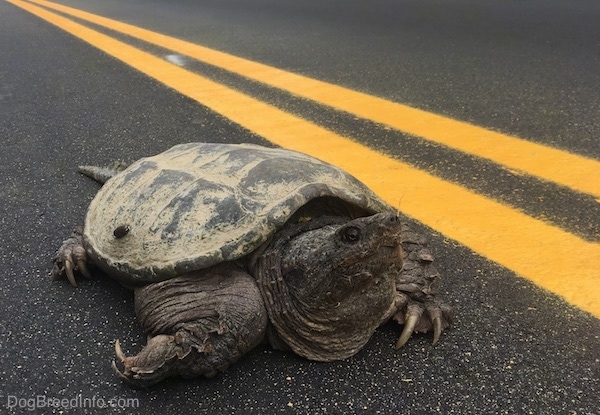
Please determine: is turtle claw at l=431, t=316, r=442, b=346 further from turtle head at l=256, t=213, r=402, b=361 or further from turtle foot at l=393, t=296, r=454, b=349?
turtle head at l=256, t=213, r=402, b=361

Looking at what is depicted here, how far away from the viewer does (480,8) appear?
19.6 feet

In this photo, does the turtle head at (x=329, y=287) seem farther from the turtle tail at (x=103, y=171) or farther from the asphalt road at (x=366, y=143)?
the turtle tail at (x=103, y=171)

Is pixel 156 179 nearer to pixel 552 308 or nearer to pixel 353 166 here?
pixel 353 166

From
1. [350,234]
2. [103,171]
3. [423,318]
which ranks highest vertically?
[350,234]

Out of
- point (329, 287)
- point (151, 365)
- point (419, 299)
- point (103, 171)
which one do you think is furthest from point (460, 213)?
point (103, 171)

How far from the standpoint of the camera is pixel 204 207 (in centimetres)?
152

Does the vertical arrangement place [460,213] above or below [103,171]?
above

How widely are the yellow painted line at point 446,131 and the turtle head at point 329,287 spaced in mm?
1023

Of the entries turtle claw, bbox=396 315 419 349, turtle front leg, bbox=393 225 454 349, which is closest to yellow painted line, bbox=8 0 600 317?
turtle front leg, bbox=393 225 454 349

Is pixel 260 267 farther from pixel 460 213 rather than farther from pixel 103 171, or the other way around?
pixel 103 171

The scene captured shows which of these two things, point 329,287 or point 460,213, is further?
point 460,213

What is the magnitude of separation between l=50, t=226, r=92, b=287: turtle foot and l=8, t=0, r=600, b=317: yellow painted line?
1.02 metres

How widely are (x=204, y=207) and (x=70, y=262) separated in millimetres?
509

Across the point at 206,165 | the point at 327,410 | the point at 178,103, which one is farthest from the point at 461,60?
the point at 327,410
